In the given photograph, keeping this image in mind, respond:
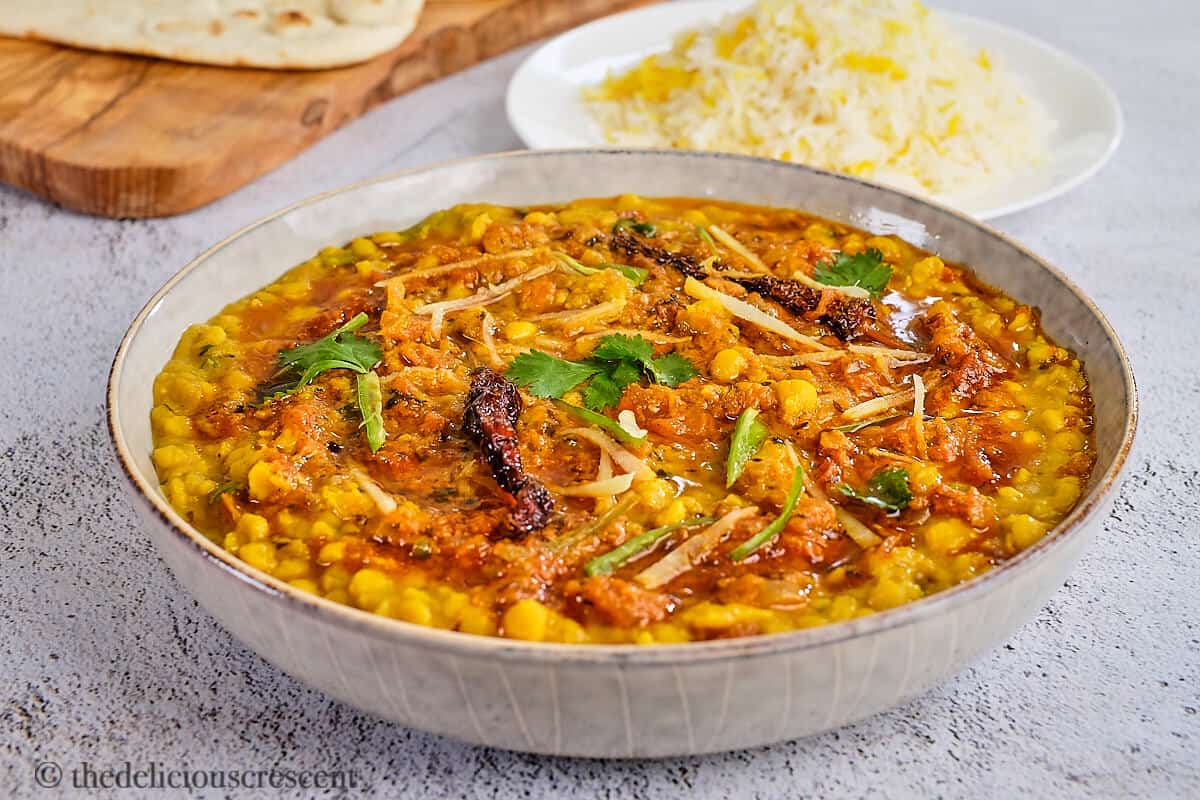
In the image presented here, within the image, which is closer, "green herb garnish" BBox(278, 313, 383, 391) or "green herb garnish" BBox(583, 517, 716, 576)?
"green herb garnish" BBox(583, 517, 716, 576)

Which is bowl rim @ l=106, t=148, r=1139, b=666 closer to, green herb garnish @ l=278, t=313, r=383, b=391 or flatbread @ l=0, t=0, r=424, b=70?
green herb garnish @ l=278, t=313, r=383, b=391

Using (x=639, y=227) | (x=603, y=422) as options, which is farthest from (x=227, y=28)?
(x=603, y=422)

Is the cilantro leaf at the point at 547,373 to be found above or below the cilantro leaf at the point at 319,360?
above

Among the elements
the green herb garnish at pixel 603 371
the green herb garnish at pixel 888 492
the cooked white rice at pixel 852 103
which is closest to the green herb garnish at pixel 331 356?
the green herb garnish at pixel 603 371

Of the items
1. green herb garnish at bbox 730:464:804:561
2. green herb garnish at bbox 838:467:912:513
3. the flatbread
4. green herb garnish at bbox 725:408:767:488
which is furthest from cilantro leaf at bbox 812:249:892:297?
the flatbread

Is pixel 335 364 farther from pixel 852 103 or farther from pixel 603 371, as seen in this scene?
pixel 852 103

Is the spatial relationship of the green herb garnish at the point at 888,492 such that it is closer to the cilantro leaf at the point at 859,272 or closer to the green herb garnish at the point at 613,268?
the cilantro leaf at the point at 859,272
